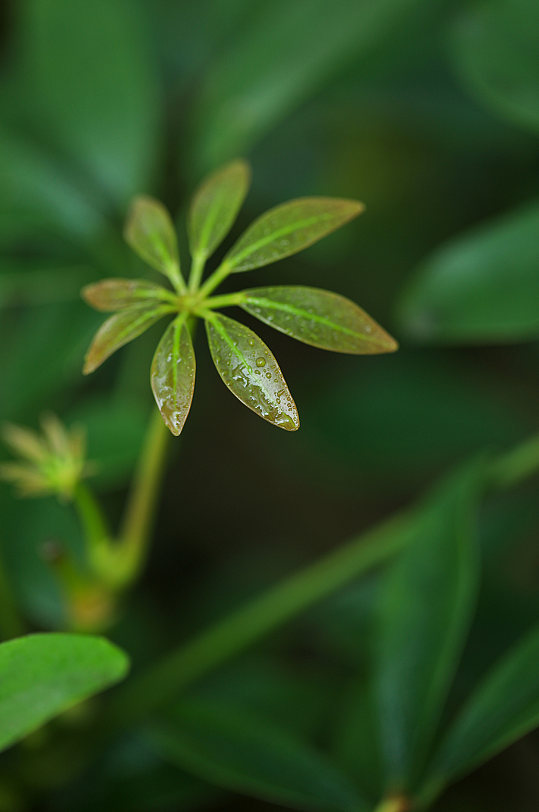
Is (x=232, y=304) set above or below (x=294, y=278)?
below

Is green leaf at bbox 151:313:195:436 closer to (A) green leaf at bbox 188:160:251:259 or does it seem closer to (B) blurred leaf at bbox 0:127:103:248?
(A) green leaf at bbox 188:160:251:259

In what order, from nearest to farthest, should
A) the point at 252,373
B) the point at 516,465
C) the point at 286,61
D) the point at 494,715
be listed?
1. the point at 252,373
2. the point at 494,715
3. the point at 516,465
4. the point at 286,61

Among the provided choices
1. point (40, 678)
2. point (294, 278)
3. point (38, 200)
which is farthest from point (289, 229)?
point (294, 278)

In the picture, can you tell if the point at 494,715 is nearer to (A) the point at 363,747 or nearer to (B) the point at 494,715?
(B) the point at 494,715

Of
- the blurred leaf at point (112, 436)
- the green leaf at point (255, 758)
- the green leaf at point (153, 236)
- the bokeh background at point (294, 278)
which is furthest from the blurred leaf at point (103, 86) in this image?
the green leaf at point (255, 758)

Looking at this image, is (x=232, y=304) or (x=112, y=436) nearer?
(x=232, y=304)

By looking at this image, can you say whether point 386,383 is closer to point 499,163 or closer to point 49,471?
point 499,163
